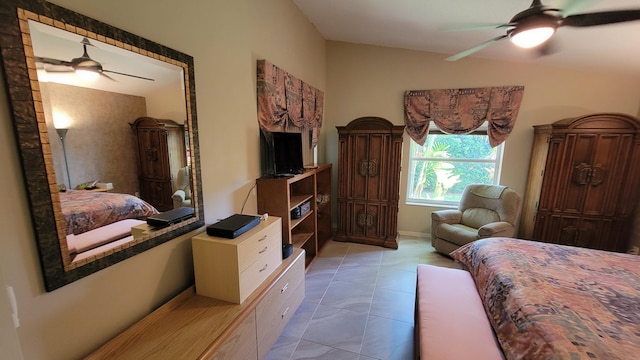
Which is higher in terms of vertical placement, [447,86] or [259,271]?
[447,86]

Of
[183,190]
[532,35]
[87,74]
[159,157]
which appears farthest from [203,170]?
[532,35]

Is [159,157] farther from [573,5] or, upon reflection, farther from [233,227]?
[573,5]

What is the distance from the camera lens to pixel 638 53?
2500 millimetres

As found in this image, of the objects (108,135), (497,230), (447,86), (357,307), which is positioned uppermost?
(447,86)

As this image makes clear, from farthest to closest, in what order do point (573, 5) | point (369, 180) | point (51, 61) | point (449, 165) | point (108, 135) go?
point (449, 165) < point (369, 180) < point (573, 5) < point (108, 135) < point (51, 61)

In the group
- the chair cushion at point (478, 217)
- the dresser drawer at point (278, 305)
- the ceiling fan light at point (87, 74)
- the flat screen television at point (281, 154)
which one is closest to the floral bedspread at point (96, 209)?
the ceiling fan light at point (87, 74)

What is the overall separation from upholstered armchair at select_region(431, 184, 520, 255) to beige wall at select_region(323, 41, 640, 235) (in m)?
0.47

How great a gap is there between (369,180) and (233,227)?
2.41 meters

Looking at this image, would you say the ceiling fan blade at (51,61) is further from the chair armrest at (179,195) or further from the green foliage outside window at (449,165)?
the green foliage outside window at (449,165)

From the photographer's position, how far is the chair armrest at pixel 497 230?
2.98 m

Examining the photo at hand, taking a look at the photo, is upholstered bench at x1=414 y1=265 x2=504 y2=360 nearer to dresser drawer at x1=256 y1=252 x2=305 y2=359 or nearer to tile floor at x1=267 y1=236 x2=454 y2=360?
tile floor at x1=267 y1=236 x2=454 y2=360

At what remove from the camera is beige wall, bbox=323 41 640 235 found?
318 cm

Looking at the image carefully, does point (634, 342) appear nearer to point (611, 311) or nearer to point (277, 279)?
point (611, 311)

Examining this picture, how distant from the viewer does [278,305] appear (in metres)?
1.89
